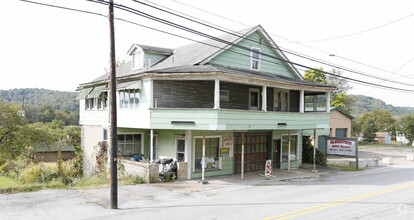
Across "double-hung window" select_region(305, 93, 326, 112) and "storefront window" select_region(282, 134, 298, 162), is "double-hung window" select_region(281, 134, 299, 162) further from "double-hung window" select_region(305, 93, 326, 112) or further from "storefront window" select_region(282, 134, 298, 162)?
"double-hung window" select_region(305, 93, 326, 112)

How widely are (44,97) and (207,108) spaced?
130m

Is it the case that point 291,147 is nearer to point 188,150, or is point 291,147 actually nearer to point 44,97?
point 188,150

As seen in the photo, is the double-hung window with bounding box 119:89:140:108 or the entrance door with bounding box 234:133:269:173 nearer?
the double-hung window with bounding box 119:89:140:108

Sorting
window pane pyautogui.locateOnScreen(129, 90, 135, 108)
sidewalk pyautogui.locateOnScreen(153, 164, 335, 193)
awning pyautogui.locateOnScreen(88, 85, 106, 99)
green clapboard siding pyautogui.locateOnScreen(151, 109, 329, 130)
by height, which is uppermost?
awning pyautogui.locateOnScreen(88, 85, 106, 99)

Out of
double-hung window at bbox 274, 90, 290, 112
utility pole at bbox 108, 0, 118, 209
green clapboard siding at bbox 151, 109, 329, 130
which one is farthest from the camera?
double-hung window at bbox 274, 90, 290, 112

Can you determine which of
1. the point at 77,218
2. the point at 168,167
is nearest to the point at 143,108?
the point at 168,167

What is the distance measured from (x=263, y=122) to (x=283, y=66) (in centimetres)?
755


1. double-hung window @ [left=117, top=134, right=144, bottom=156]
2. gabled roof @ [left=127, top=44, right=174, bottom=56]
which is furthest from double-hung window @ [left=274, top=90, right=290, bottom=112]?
double-hung window @ [left=117, top=134, right=144, bottom=156]

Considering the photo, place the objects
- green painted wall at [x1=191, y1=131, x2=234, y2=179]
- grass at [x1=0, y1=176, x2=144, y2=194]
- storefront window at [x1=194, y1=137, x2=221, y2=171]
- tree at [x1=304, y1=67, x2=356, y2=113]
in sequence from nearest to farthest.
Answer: grass at [x1=0, y1=176, x2=144, y2=194]
green painted wall at [x1=191, y1=131, x2=234, y2=179]
storefront window at [x1=194, y1=137, x2=221, y2=171]
tree at [x1=304, y1=67, x2=356, y2=113]

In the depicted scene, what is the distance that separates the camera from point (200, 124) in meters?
16.0

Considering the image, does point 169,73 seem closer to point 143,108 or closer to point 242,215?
point 143,108

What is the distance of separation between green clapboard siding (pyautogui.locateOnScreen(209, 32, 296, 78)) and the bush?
5.76 metres

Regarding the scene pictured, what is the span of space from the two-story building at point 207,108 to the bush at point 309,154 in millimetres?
1641

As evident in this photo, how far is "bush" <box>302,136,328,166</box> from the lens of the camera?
24609 mm
